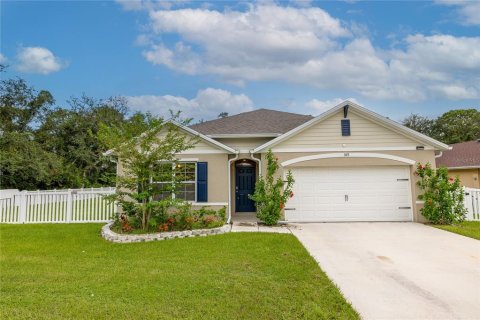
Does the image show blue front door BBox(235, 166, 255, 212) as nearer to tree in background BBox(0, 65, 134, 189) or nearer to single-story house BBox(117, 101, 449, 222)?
single-story house BBox(117, 101, 449, 222)

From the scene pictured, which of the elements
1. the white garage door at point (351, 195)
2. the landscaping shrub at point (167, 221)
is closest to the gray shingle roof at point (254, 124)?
the white garage door at point (351, 195)

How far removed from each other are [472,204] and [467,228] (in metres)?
2.40

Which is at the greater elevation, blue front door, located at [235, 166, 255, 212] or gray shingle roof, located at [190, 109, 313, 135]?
gray shingle roof, located at [190, 109, 313, 135]

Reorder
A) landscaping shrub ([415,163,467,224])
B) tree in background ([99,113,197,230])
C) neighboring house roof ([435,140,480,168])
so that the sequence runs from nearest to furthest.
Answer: tree in background ([99,113,197,230]) → landscaping shrub ([415,163,467,224]) → neighboring house roof ([435,140,480,168])

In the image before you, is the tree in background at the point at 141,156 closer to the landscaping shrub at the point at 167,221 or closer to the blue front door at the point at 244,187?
the landscaping shrub at the point at 167,221

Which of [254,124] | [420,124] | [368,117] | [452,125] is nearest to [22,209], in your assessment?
[254,124]

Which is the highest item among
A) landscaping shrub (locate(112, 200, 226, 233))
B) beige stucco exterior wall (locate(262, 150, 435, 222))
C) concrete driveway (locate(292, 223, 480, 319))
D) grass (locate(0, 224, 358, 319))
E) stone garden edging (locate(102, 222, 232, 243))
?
beige stucco exterior wall (locate(262, 150, 435, 222))

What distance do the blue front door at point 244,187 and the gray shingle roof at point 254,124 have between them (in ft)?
6.00

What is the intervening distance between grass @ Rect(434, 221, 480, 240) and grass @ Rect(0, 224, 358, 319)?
17.5 feet

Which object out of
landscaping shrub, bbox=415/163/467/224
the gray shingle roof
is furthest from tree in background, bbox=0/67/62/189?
landscaping shrub, bbox=415/163/467/224

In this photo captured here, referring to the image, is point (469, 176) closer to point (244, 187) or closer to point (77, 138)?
point (244, 187)

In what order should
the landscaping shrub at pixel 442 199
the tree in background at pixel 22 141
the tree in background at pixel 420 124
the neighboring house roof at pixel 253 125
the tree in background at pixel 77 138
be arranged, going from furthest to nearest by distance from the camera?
1. the tree in background at pixel 420 124
2. the tree in background at pixel 77 138
3. the tree in background at pixel 22 141
4. the neighboring house roof at pixel 253 125
5. the landscaping shrub at pixel 442 199

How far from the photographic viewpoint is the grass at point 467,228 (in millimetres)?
8414

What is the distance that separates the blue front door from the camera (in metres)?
13.1
